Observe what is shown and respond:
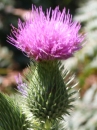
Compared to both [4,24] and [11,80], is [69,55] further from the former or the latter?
[4,24]

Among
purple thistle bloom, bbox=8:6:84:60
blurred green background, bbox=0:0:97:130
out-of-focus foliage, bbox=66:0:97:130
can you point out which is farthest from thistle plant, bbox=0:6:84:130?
out-of-focus foliage, bbox=66:0:97:130

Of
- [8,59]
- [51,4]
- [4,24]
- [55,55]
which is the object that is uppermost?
[51,4]

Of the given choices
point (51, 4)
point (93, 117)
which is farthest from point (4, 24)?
point (93, 117)

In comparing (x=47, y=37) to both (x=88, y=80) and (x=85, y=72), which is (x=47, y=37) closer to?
(x=85, y=72)

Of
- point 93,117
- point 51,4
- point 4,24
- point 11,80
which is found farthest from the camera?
point 51,4

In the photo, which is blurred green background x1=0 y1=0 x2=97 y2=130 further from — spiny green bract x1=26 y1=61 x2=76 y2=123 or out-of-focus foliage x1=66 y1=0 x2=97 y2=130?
spiny green bract x1=26 y1=61 x2=76 y2=123

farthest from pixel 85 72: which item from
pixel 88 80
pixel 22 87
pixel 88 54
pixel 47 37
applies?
pixel 47 37
